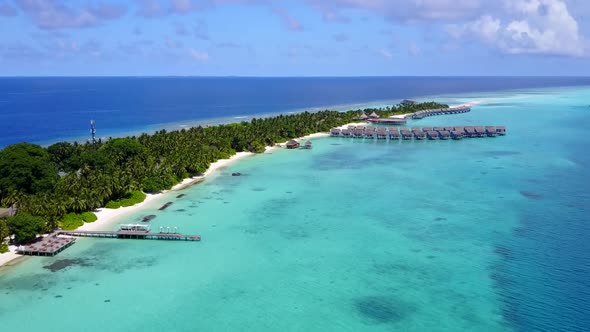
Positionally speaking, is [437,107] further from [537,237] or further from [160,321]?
[160,321]

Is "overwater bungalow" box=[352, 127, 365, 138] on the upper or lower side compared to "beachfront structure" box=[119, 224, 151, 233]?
upper

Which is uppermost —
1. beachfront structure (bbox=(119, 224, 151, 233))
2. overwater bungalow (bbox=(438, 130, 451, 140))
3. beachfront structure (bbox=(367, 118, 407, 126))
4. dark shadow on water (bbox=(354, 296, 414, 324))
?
beachfront structure (bbox=(367, 118, 407, 126))

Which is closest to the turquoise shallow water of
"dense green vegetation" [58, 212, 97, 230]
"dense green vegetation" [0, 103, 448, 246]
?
"dense green vegetation" [58, 212, 97, 230]

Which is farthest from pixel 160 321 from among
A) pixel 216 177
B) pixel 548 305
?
pixel 216 177

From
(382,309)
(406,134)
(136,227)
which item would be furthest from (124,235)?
(406,134)

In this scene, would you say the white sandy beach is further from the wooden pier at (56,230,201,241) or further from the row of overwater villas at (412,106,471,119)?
the row of overwater villas at (412,106,471,119)

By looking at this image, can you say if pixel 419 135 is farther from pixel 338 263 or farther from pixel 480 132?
pixel 338 263
